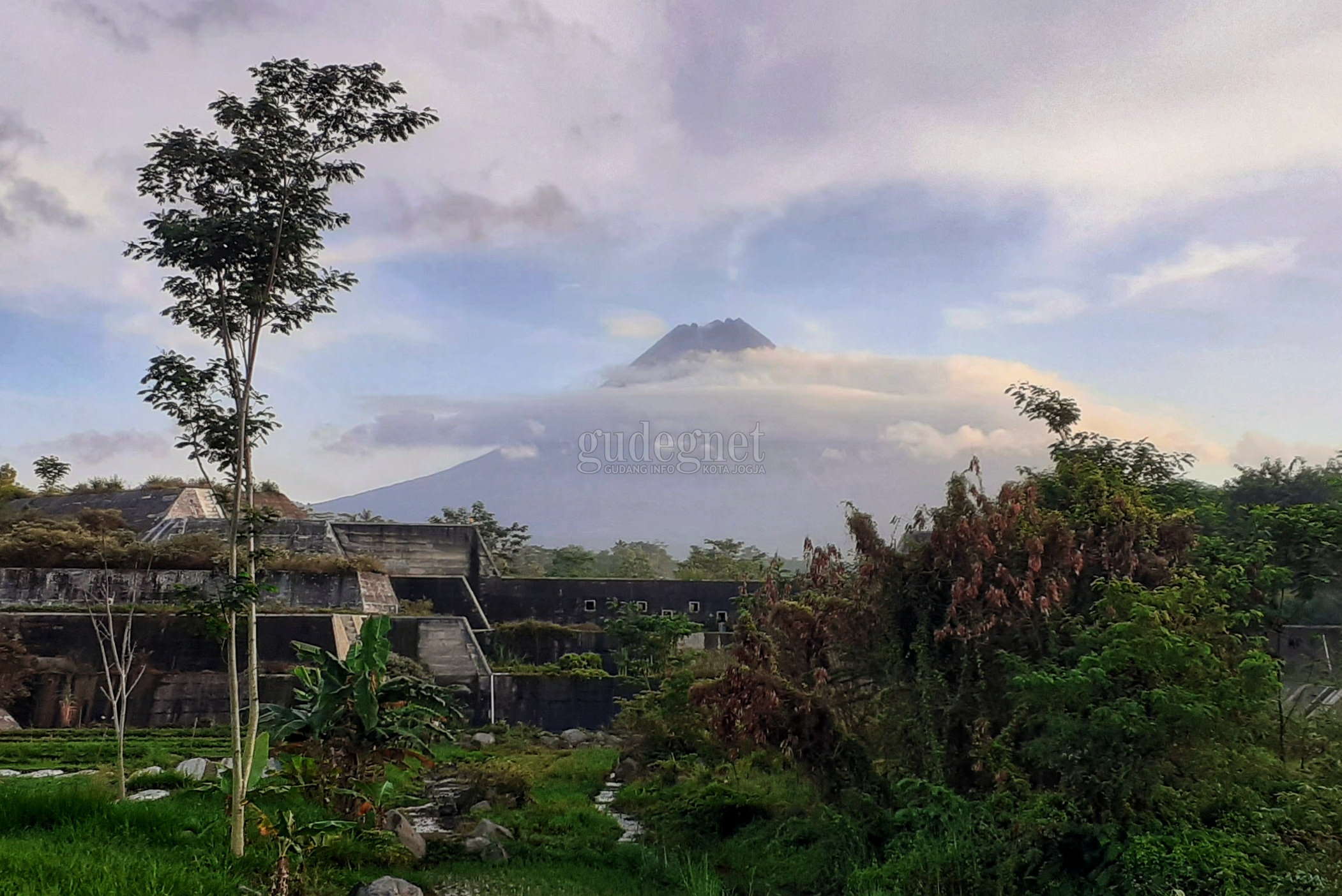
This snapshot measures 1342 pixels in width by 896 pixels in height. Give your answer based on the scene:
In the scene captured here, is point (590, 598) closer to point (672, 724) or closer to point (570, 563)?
point (570, 563)

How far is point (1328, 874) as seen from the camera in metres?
7.12

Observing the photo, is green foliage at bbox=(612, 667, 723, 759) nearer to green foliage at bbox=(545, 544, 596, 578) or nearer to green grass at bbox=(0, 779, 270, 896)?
green grass at bbox=(0, 779, 270, 896)

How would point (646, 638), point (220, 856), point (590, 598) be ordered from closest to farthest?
1. point (220, 856)
2. point (646, 638)
3. point (590, 598)

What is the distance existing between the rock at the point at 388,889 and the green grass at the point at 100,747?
956cm

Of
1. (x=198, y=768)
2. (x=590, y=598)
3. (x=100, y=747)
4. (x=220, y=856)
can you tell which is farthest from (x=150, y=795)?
(x=590, y=598)

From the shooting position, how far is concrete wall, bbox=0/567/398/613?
2614cm

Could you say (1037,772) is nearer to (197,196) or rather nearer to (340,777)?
(340,777)

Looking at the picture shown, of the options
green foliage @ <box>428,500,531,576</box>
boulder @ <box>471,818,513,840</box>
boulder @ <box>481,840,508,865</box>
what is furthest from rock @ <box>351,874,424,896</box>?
green foliage @ <box>428,500,531,576</box>

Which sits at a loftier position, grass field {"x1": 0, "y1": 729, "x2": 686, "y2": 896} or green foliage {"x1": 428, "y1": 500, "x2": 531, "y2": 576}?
green foliage {"x1": 428, "y1": 500, "x2": 531, "y2": 576}

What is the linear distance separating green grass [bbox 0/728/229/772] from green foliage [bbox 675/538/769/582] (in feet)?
64.9

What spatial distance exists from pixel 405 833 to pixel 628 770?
278 inches

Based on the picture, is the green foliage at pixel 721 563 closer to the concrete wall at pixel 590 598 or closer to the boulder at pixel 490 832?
the concrete wall at pixel 590 598

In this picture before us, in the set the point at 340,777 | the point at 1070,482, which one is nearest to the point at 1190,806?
the point at 1070,482

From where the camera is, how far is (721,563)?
4816cm
